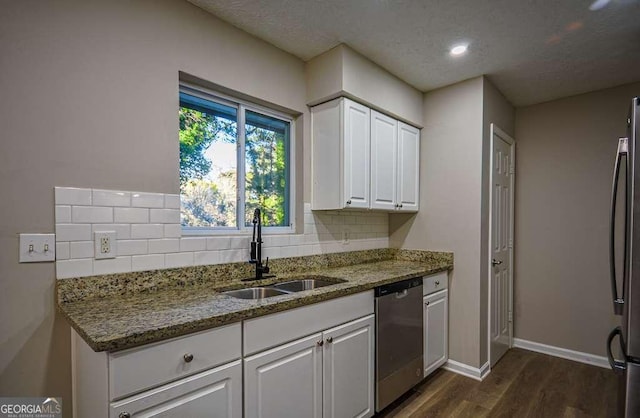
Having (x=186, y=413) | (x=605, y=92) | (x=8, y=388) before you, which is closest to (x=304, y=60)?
(x=186, y=413)

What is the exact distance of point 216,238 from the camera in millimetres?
1977

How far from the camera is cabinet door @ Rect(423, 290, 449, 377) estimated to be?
99.6 inches

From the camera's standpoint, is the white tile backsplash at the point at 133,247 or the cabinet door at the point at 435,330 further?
the cabinet door at the point at 435,330

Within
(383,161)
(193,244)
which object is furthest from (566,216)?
(193,244)

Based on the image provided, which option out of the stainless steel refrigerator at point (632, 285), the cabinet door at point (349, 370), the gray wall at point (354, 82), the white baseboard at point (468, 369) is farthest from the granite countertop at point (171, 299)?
the gray wall at point (354, 82)

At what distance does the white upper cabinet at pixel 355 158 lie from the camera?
7.81ft

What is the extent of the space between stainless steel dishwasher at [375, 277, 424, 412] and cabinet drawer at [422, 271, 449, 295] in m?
0.11

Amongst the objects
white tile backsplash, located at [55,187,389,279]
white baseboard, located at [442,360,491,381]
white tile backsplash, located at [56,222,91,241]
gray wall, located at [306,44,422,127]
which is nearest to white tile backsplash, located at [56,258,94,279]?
white tile backsplash, located at [55,187,389,279]

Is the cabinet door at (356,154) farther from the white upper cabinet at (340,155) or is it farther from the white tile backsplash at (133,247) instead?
the white tile backsplash at (133,247)

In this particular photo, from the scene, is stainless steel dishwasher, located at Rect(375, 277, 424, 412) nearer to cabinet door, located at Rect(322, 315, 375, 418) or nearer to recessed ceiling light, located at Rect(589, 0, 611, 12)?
cabinet door, located at Rect(322, 315, 375, 418)

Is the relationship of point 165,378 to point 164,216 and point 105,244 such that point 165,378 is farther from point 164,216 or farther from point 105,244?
point 164,216

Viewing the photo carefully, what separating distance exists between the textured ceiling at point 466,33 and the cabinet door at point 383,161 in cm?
45

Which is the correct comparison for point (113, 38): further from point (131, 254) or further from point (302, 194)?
point (302, 194)

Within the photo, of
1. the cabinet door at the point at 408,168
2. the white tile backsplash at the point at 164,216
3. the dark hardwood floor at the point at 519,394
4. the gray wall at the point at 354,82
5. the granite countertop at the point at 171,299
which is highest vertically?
the gray wall at the point at 354,82
